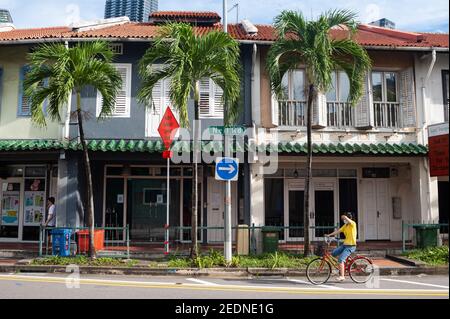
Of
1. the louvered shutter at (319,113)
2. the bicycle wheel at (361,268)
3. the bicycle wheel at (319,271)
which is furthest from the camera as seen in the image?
the louvered shutter at (319,113)

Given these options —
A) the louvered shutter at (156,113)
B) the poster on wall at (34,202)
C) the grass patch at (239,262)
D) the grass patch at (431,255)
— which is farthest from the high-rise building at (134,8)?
the grass patch at (431,255)

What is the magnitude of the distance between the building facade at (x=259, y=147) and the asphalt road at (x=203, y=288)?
4.39m

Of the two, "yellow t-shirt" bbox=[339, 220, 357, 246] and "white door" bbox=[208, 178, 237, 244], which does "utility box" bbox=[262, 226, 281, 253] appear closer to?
"white door" bbox=[208, 178, 237, 244]

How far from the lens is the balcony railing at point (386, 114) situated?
53.6ft

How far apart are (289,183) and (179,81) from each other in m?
7.23

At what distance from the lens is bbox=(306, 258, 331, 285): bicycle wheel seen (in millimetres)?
10398

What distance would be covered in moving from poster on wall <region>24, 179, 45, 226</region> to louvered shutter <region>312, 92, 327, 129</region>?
411 inches

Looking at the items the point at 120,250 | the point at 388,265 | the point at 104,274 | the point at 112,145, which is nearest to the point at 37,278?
the point at 104,274

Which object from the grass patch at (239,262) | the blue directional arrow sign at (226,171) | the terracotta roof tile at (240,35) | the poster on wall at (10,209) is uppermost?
the terracotta roof tile at (240,35)

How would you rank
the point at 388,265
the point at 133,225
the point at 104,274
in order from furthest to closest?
1. the point at 133,225
2. the point at 388,265
3. the point at 104,274

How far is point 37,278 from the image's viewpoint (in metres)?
11.0

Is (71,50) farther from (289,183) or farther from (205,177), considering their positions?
(289,183)

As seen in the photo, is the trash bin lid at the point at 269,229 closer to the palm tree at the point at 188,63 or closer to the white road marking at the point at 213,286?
the palm tree at the point at 188,63

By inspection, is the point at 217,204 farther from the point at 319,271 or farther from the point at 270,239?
the point at 319,271
